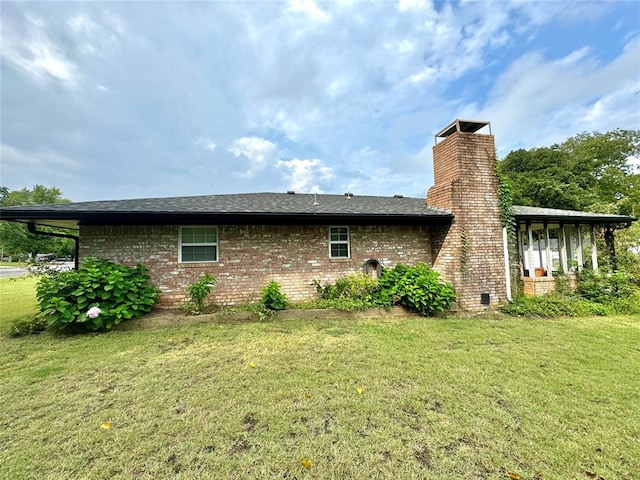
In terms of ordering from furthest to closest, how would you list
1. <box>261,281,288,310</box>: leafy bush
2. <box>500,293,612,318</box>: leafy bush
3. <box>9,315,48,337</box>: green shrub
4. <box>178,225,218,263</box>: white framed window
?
1. <box>178,225,218,263</box>: white framed window
2. <box>500,293,612,318</box>: leafy bush
3. <box>261,281,288,310</box>: leafy bush
4. <box>9,315,48,337</box>: green shrub

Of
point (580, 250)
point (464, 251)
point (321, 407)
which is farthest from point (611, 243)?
point (321, 407)

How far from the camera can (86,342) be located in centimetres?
503

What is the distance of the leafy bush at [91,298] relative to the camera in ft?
17.6

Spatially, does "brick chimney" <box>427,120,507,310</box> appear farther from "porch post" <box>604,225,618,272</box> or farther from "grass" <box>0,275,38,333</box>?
"grass" <box>0,275,38,333</box>

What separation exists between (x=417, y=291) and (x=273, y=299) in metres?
3.62

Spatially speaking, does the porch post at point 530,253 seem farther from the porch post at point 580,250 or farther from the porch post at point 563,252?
the porch post at point 580,250

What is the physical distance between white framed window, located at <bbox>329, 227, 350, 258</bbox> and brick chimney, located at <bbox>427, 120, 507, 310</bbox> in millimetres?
2724

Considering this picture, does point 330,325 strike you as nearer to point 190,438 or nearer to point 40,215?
point 190,438

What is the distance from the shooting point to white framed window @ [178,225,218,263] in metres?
7.07

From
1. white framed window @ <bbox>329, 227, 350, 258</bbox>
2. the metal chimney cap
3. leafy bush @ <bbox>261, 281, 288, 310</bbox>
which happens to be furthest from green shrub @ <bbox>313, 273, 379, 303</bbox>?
the metal chimney cap

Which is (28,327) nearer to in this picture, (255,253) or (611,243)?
(255,253)

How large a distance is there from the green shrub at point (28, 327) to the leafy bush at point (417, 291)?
7659 millimetres

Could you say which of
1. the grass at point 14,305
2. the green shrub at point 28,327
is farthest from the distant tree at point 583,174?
the grass at point 14,305

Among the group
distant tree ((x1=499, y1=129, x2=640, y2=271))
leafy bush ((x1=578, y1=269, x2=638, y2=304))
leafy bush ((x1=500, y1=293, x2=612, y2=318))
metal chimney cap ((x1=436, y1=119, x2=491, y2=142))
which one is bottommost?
leafy bush ((x1=500, y1=293, x2=612, y2=318))
